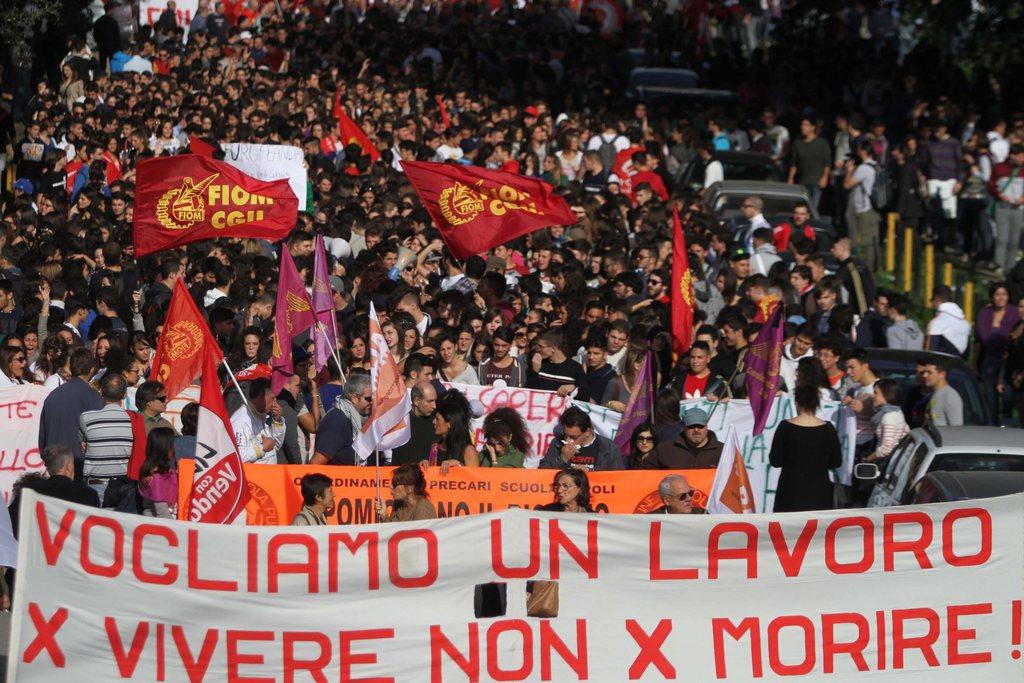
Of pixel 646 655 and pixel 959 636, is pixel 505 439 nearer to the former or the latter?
pixel 646 655

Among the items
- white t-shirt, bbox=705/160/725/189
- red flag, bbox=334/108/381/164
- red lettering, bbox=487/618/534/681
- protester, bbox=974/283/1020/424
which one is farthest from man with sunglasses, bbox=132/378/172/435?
white t-shirt, bbox=705/160/725/189

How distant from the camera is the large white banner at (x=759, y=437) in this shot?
43.8 feet

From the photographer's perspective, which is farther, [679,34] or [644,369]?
[679,34]

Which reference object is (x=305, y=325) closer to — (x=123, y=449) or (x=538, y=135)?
(x=123, y=449)

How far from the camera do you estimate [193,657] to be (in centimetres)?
821

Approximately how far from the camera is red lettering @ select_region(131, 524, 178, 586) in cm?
824

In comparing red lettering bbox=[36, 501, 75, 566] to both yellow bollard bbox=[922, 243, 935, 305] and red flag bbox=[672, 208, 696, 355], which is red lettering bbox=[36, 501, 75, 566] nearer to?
red flag bbox=[672, 208, 696, 355]

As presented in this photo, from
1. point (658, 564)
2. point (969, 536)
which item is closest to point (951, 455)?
point (969, 536)

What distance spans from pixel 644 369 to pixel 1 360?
4655 millimetres

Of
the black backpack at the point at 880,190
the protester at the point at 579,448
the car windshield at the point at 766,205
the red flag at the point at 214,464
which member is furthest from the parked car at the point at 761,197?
the red flag at the point at 214,464

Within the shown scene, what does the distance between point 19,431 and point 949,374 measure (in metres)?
7.29

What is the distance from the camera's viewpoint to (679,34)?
120 feet

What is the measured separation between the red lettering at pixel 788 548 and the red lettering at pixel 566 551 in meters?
0.83

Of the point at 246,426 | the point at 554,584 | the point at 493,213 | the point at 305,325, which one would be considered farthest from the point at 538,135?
the point at 554,584
